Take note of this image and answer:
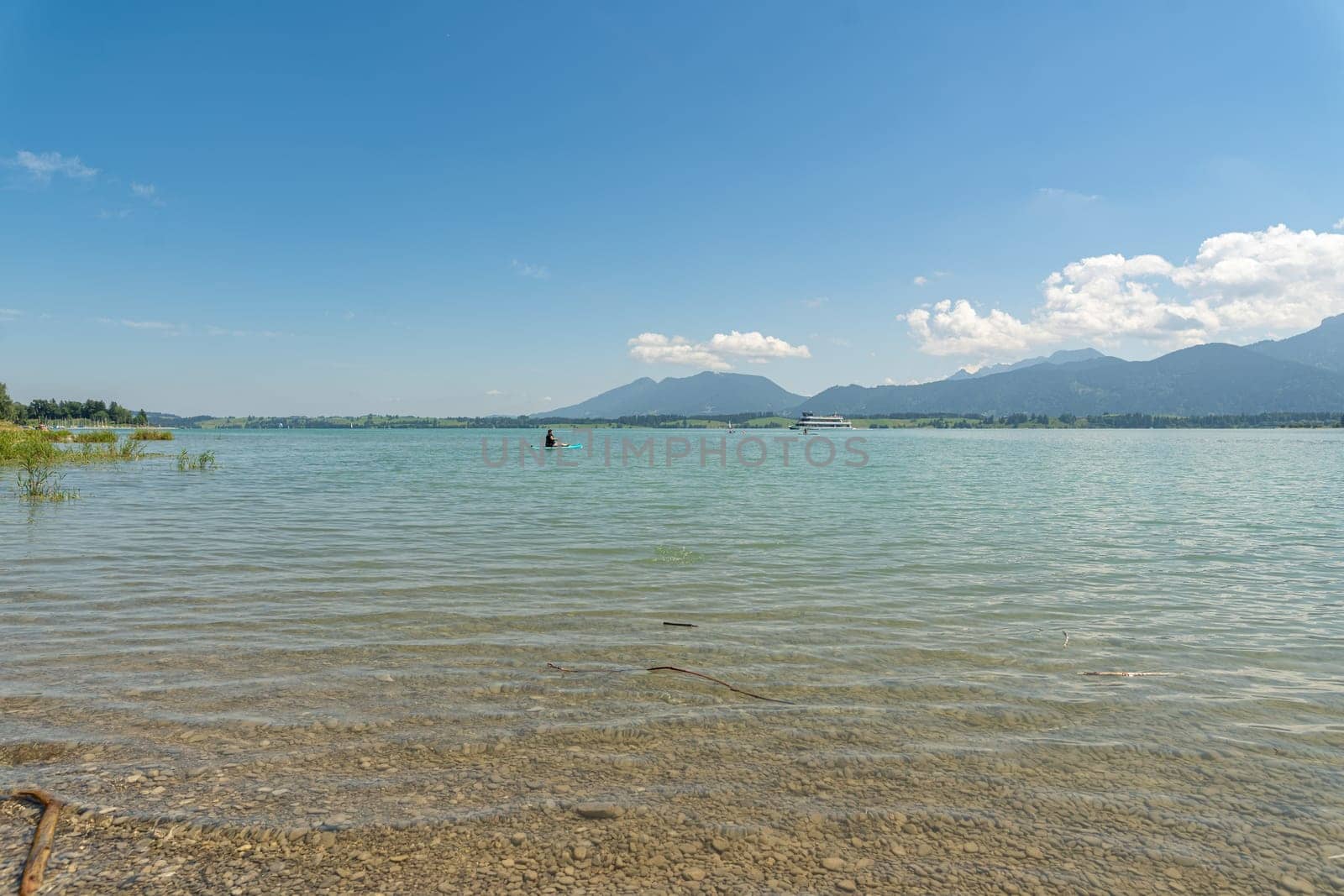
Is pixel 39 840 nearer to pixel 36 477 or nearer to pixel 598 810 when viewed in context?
pixel 598 810

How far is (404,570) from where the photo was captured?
772 inches

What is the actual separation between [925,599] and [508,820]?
1238cm

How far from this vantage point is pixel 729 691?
10500mm

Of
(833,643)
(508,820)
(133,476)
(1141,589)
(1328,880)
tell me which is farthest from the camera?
A: (133,476)

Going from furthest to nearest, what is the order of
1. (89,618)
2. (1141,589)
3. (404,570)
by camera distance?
(404,570) → (1141,589) → (89,618)

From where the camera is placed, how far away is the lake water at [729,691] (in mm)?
6910

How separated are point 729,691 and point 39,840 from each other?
779cm

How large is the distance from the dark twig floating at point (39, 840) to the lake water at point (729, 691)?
0.80 feet

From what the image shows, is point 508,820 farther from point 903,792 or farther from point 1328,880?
point 1328,880

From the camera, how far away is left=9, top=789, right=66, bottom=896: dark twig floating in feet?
17.9

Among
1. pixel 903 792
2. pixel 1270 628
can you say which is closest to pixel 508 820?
pixel 903 792

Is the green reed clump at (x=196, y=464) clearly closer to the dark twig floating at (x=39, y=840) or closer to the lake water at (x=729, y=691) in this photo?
the lake water at (x=729, y=691)

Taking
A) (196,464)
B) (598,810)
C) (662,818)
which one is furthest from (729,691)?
(196,464)

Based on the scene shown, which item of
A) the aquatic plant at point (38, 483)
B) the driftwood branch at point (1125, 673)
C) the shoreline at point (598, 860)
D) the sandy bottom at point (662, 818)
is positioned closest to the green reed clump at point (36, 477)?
the aquatic plant at point (38, 483)
